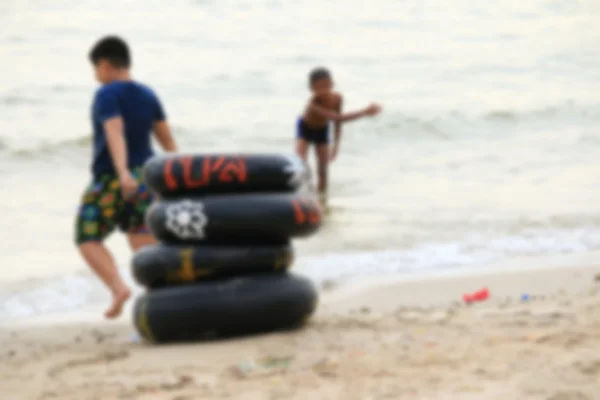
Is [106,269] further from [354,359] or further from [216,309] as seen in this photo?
[354,359]

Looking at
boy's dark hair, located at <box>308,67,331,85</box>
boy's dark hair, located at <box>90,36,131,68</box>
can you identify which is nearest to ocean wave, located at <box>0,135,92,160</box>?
boy's dark hair, located at <box>308,67,331,85</box>

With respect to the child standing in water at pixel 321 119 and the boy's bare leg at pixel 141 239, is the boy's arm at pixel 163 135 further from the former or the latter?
the child standing in water at pixel 321 119

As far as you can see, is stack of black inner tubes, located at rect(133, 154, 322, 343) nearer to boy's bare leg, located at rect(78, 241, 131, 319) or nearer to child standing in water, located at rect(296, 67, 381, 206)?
boy's bare leg, located at rect(78, 241, 131, 319)

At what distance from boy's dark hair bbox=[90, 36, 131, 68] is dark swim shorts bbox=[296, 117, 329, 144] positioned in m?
5.89

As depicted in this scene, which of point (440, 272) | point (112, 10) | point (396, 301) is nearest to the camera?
point (396, 301)

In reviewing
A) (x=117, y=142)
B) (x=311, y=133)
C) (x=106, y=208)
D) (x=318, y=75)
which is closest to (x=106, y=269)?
(x=106, y=208)

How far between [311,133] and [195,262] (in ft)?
21.7

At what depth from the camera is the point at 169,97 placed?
21438mm

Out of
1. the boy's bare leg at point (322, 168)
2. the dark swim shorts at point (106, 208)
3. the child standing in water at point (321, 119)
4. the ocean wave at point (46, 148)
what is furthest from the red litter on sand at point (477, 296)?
the ocean wave at point (46, 148)

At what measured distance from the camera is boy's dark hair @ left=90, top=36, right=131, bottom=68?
5.95m

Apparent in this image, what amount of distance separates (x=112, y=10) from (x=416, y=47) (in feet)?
29.7

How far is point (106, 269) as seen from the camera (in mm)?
5969

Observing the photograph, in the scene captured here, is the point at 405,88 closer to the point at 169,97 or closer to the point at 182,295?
the point at 169,97

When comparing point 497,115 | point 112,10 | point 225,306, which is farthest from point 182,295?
point 112,10
